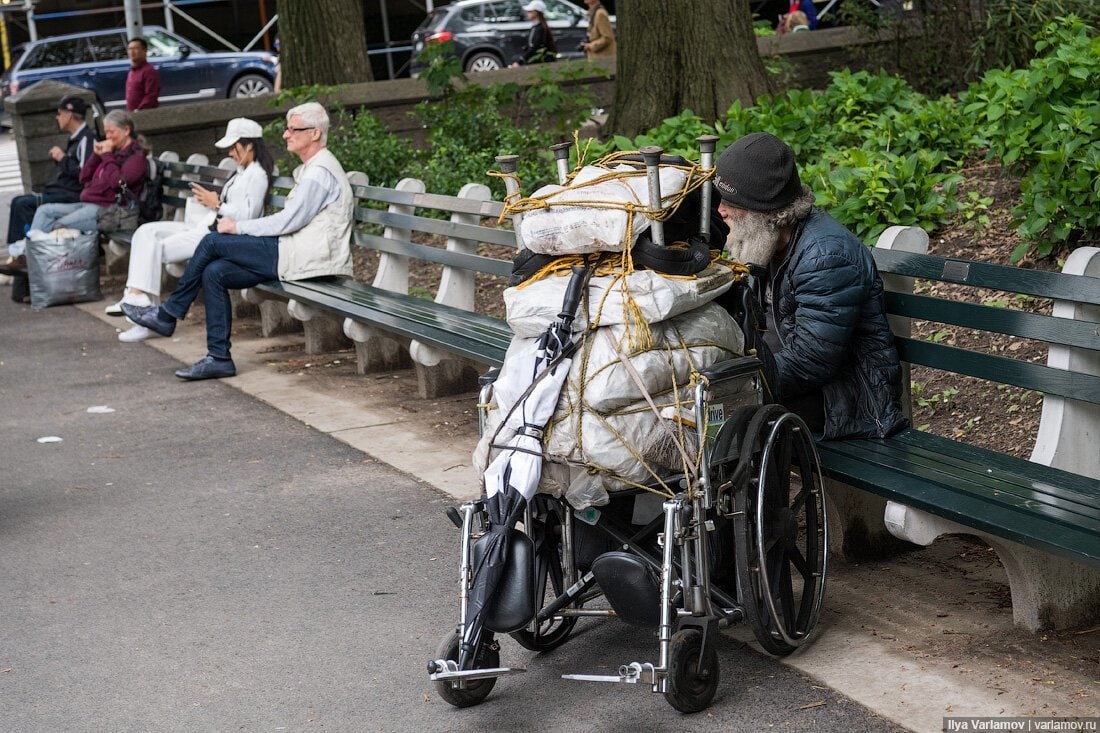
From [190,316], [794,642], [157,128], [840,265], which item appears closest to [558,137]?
[190,316]

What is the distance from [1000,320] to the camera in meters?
4.23

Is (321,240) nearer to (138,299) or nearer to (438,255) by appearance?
(438,255)

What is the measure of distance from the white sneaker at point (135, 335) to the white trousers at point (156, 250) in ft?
1.24

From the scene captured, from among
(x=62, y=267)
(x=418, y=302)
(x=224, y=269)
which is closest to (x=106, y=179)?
(x=62, y=267)

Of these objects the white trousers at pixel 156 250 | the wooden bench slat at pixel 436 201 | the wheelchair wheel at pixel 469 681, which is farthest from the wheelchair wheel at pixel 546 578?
the white trousers at pixel 156 250

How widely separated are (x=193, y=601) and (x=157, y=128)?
30.9 feet

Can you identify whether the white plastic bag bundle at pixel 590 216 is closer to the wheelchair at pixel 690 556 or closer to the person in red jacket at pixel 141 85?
the wheelchair at pixel 690 556

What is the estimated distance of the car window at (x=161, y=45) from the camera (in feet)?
89.2

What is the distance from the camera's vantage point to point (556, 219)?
153 inches

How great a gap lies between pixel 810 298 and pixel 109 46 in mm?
26173

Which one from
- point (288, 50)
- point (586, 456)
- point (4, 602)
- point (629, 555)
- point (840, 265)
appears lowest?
point (4, 602)

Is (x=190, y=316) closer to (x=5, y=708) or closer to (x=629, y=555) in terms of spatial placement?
(x=5, y=708)

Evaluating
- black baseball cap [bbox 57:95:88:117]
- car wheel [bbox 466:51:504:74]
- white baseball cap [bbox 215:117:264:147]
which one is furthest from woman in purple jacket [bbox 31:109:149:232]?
car wheel [bbox 466:51:504:74]

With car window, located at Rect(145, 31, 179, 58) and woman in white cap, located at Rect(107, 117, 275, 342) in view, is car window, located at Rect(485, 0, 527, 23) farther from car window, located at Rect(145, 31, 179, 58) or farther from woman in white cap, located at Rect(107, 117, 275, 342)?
woman in white cap, located at Rect(107, 117, 275, 342)
